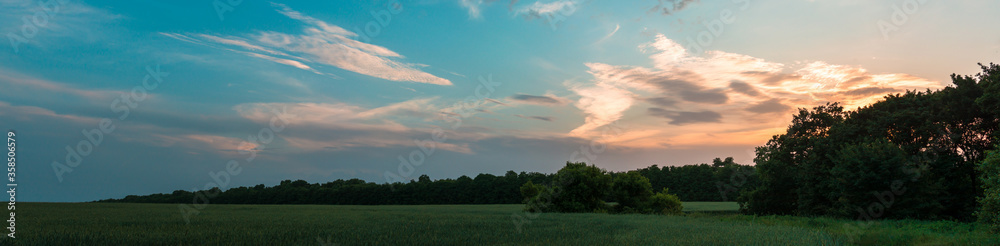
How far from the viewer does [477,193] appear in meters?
98.2

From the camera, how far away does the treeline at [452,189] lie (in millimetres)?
90125

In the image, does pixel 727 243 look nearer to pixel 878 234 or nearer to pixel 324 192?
pixel 878 234

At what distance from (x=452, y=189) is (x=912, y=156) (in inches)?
2998

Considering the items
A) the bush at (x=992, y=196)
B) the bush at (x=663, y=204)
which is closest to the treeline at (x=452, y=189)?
the bush at (x=663, y=204)

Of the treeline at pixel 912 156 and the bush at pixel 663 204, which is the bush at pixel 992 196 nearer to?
the treeline at pixel 912 156

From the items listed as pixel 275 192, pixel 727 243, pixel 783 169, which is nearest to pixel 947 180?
pixel 783 169

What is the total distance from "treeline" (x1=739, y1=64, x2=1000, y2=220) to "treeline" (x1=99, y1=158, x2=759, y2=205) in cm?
4596

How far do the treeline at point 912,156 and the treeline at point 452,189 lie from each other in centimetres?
4596

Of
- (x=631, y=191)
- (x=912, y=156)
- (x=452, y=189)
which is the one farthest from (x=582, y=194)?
(x=452, y=189)

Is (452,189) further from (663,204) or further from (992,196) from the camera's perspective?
(992,196)

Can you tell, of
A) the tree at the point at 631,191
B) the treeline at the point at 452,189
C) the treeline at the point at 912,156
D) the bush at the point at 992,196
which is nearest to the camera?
the bush at the point at 992,196

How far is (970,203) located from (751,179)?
58407 mm

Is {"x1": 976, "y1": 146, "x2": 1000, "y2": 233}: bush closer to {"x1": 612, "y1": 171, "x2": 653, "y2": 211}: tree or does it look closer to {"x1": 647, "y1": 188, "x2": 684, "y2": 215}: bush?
{"x1": 647, "y1": 188, "x2": 684, "y2": 215}: bush

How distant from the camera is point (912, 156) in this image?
35.8 meters
